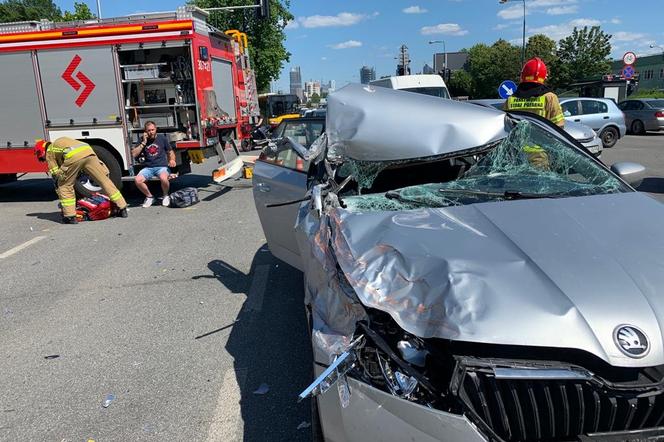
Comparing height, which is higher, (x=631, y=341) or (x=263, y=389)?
(x=631, y=341)

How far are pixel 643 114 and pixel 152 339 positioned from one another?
910 inches

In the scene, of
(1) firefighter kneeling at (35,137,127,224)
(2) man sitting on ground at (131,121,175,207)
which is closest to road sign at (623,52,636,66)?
(2) man sitting on ground at (131,121,175,207)

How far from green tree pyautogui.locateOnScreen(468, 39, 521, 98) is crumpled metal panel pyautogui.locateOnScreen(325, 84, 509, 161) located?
184 feet

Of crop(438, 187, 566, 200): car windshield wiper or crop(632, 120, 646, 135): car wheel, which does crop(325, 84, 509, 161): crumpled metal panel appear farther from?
crop(632, 120, 646, 135): car wheel

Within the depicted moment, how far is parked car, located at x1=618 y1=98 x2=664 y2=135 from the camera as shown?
21298 millimetres

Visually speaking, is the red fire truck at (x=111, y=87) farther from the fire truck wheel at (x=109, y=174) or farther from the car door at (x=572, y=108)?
the car door at (x=572, y=108)

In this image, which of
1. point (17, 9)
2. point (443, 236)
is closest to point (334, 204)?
point (443, 236)

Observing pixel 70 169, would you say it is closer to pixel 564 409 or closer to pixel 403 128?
pixel 403 128

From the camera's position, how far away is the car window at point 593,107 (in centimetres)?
1734

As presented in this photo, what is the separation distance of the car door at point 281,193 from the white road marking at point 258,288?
483 millimetres

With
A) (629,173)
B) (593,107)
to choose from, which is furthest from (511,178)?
(593,107)

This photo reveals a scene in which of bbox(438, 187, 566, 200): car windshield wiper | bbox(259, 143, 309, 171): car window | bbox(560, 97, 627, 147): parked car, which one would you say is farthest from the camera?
bbox(560, 97, 627, 147): parked car

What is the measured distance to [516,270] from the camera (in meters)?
2.00

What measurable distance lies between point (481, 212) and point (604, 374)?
37.6 inches
